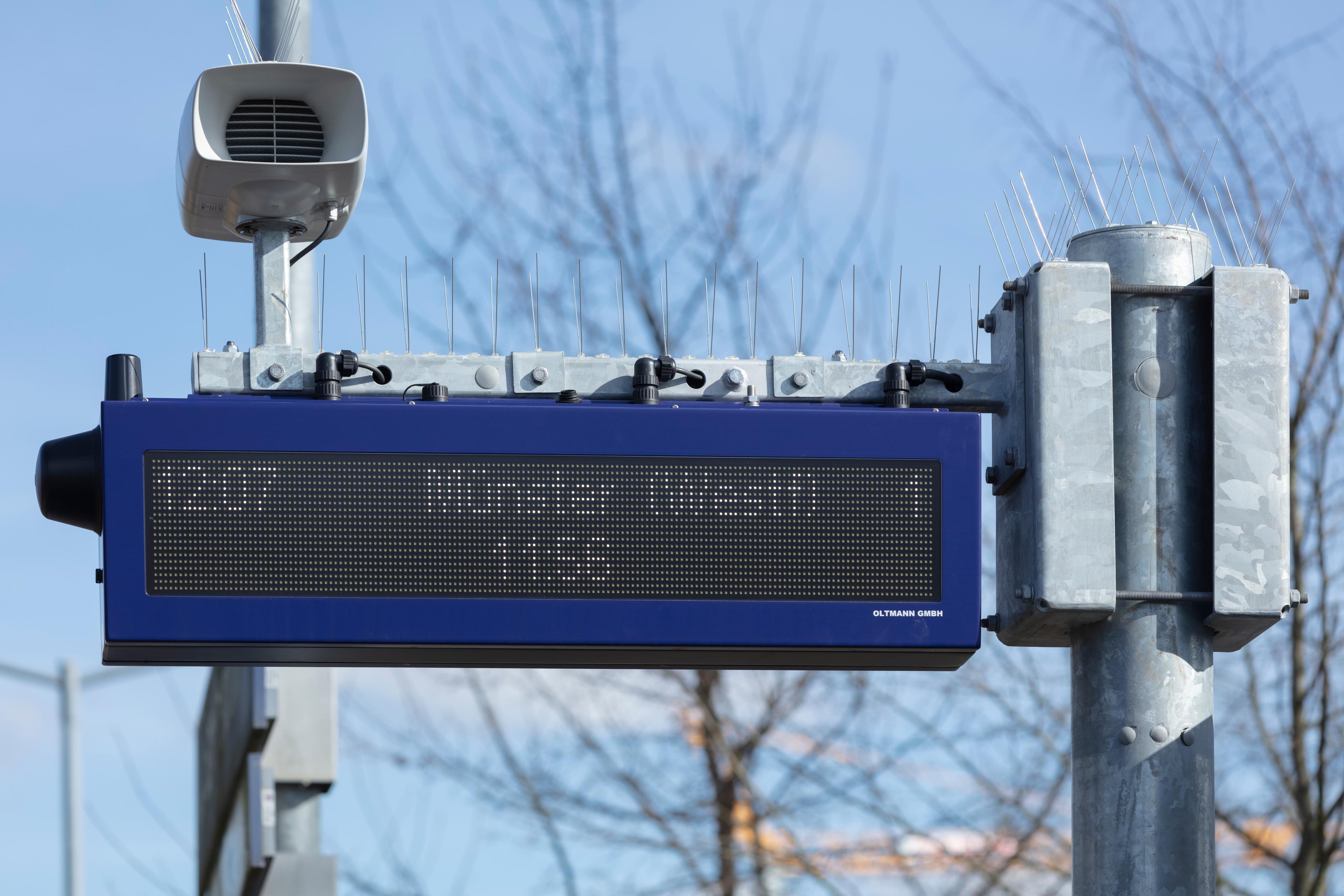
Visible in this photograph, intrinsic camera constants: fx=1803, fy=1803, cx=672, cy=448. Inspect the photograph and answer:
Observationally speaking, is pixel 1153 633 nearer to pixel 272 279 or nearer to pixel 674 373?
pixel 674 373

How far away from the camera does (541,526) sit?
447 cm

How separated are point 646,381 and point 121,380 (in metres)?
1.34

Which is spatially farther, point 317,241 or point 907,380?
point 317,241

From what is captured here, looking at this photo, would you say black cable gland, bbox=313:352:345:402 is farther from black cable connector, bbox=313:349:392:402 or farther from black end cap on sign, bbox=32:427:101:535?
black end cap on sign, bbox=32:427:101:535

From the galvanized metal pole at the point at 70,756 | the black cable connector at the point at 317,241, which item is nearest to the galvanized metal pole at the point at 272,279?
the black cable connector at the point at 317,241

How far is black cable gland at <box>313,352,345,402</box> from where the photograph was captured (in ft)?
15.1

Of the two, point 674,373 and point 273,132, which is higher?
point 273,132

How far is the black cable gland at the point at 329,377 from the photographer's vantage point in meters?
4.60

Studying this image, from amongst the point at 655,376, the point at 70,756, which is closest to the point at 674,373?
the point at 655,376

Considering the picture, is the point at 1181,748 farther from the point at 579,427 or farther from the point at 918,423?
the point at 579,427

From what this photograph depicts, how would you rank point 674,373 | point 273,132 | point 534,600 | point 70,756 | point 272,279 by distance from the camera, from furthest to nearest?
point 70,756 < point 272,279 < point 273,132 < point 674,373 < point 534,600

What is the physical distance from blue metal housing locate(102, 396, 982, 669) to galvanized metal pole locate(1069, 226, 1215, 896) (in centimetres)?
39

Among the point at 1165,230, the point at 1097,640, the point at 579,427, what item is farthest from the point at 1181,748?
the point at 579,427

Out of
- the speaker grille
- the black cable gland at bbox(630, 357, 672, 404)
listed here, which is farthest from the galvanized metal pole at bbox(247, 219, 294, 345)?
the black cable gland at bbox(630, 357, 672, 404)
